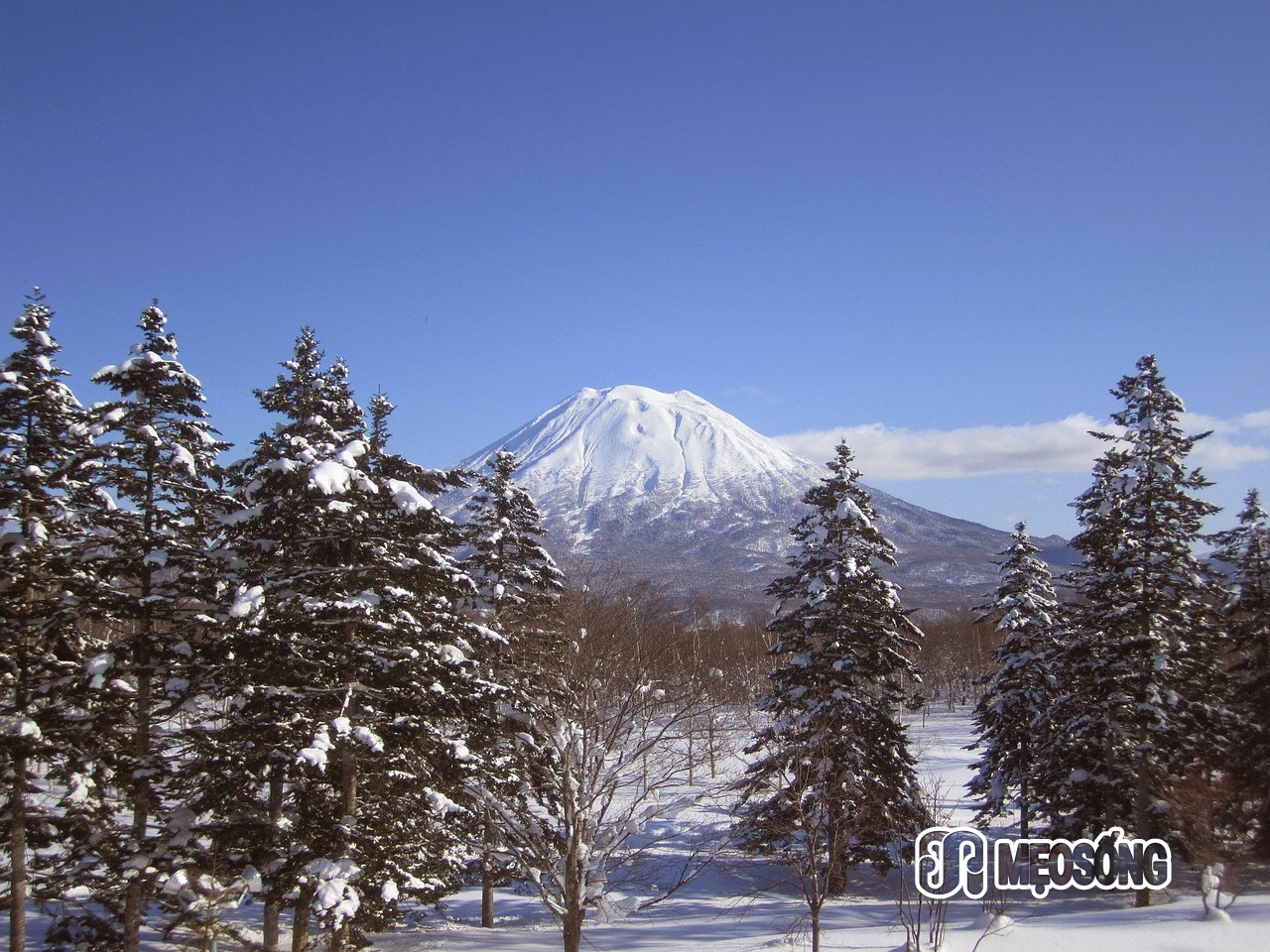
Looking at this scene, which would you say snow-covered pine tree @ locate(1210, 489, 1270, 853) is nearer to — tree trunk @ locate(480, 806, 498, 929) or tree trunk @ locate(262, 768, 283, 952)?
tree trunk @ locate(480, 806, 498, 929)

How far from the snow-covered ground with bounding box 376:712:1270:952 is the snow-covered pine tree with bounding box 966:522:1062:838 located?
4.32 metres

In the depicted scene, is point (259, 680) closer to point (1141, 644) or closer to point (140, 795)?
point (140, 795)

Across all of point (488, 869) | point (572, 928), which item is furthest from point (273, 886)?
point (488, 869)

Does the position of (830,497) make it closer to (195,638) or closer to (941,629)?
(195,638)

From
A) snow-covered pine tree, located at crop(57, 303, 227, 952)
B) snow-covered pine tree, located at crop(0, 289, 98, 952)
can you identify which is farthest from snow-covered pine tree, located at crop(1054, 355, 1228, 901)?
snow-covered pine tree, located at crop(0, 289, 98, 952)

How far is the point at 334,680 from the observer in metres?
14.3

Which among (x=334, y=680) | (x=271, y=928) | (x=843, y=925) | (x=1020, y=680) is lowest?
(x=843, y=925)

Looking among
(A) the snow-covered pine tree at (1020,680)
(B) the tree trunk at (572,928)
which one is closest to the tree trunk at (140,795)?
(B) the tree trunk at (572,928)

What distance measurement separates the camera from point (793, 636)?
23234mm

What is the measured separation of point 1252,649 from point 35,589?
97.1 feet

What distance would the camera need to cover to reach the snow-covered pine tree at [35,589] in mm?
13977

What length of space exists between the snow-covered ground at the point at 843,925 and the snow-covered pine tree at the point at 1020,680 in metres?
4.32

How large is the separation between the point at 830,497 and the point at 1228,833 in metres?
14.2

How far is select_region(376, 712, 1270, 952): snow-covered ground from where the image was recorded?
17.9m
